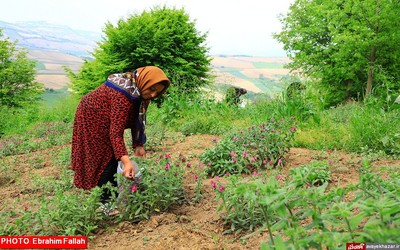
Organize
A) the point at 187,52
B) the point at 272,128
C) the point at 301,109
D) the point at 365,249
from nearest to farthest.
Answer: the point at 365,249
the point at 272,128
the point at 301,109
the point at 187,52

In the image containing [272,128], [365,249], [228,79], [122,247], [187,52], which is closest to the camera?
[365,249]

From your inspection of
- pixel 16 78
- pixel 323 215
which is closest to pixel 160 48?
pixel 323 215

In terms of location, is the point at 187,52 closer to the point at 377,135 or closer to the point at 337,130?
the point at 337,130

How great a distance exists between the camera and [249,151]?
461 cm

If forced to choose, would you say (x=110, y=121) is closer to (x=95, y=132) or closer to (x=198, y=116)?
(x=95, y=132)

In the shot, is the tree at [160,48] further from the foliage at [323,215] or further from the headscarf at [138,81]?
the foliage at [323,215]

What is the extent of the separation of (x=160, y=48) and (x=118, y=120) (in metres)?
8.26

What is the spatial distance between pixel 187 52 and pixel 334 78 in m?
13.2

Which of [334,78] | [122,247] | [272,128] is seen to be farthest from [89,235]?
[334,78]

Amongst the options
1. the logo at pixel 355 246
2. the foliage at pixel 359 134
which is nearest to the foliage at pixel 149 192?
the logo at pixel 355 246

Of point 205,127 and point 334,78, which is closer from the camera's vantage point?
point 205,127

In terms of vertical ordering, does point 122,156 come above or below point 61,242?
above

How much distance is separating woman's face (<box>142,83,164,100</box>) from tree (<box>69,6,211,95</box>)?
724 centimetres

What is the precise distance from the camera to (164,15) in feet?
40.5
